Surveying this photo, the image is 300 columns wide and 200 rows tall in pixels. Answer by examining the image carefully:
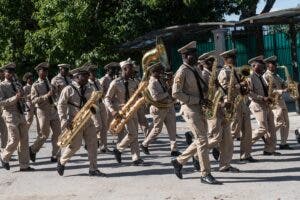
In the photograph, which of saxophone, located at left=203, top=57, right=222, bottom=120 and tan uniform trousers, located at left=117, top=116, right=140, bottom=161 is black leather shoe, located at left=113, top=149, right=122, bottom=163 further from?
saxophone, located at left=203, top=57, right=222, bottom=120

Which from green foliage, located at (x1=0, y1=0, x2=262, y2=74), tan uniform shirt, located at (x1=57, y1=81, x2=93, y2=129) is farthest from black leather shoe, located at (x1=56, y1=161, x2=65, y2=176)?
green foliage, located at (x1=0, y1=0, x2=262, y2=74)

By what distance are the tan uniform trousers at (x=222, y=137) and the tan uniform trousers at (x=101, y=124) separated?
3.73 meters

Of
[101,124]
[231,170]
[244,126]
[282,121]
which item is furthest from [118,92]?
[282,121]

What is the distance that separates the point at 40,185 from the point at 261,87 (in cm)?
430

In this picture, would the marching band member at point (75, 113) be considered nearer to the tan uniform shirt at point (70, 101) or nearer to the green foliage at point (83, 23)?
the tan uniform shirt at point (70, 101)

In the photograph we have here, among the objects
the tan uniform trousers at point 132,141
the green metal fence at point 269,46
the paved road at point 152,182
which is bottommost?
the paved road at point 152,182

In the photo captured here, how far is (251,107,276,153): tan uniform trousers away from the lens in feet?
36.7

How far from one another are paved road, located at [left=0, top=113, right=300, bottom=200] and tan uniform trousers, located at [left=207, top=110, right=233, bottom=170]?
289 mm

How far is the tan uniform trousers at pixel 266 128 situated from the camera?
1117cm

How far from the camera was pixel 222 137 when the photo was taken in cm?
993

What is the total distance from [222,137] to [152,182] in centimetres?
137

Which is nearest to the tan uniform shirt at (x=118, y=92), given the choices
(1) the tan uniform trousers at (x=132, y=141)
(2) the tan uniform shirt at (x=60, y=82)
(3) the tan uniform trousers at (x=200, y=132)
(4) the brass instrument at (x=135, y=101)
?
(4) the brass instrument at (x=135, y=101)

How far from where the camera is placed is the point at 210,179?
903 centimetres

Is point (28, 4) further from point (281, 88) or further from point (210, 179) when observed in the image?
point (210, 179)
